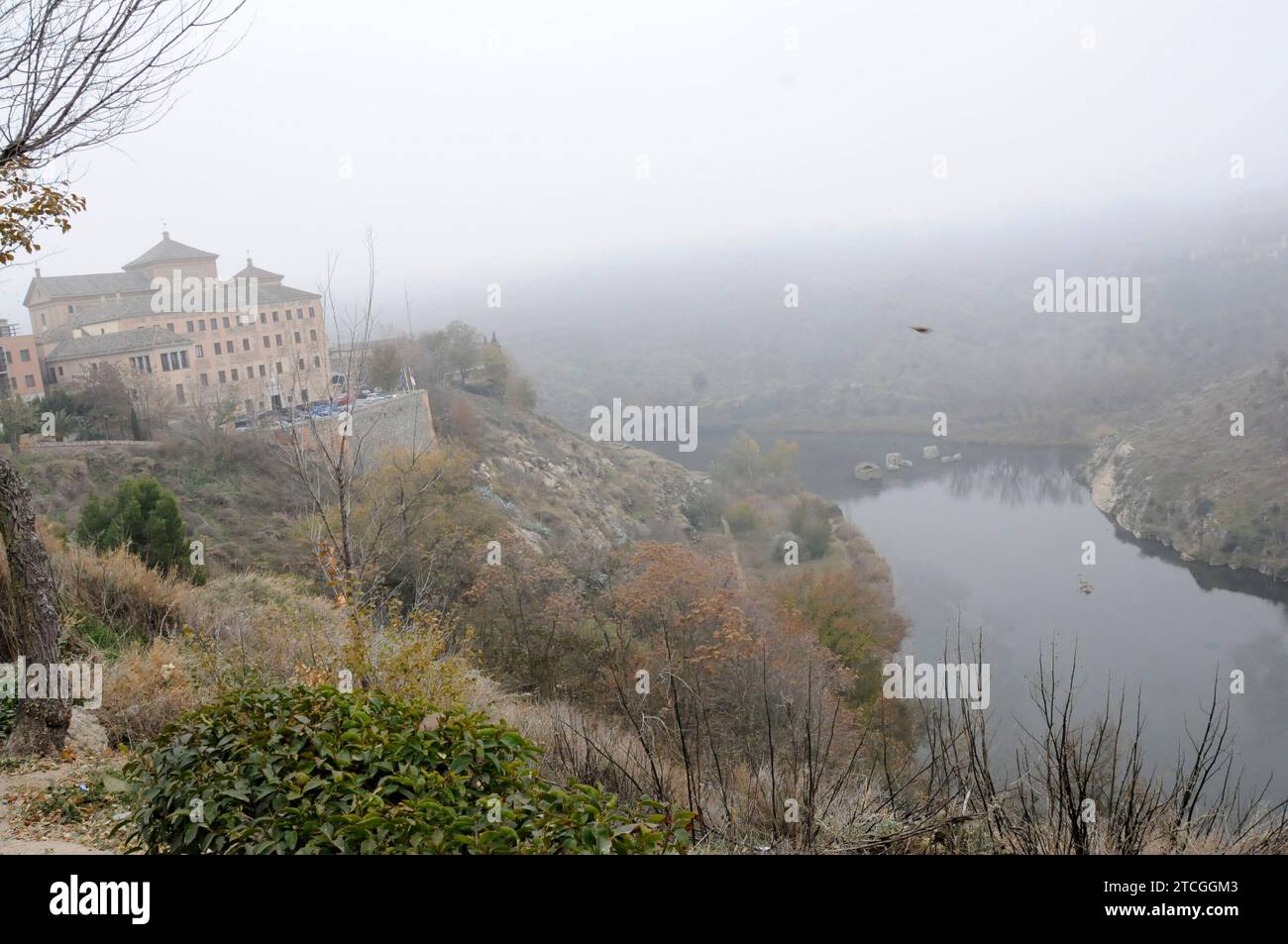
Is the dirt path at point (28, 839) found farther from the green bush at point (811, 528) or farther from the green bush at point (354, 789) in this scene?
the green bush at point (811, 528)

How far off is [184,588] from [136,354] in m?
22.1

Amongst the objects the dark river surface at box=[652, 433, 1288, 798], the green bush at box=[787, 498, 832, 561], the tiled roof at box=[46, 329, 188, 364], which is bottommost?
the dark river surface at box=[652, 433, 1288, 798]

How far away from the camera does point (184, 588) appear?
8.42 metres

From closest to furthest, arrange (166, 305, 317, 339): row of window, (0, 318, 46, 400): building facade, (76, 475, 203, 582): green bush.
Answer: (76, 475, 203, 582): green bush, (0, 318, 46, 400): building facade, (166, 305, 317, 339): row of window

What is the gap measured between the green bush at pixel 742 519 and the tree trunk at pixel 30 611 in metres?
33.1

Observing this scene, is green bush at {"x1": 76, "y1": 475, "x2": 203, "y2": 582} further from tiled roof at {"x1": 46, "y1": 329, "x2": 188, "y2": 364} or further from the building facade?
tiled roof at {"x1": 46, "y1": 329, "x2": 188, "y2": 364}

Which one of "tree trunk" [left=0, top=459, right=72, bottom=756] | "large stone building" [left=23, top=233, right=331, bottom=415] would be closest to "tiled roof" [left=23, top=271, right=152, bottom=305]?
"large stone building" [left=23, top=233, right=331, bottom=415]

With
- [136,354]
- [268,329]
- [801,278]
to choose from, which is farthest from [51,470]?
[801,278]

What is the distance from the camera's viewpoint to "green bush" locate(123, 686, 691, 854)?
240cm

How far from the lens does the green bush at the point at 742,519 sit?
37375 mm

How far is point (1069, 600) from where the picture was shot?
109 ft

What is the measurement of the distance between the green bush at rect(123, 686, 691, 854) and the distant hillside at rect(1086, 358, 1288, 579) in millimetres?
39321

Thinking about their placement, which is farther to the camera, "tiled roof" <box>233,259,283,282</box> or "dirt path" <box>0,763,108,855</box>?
"tiled roof" <box>233,259,283,282</box>
